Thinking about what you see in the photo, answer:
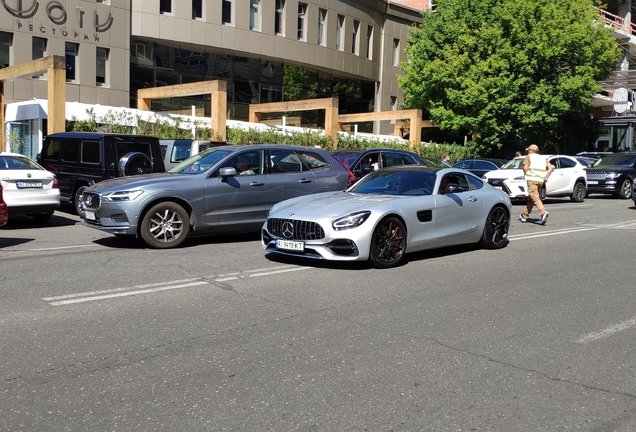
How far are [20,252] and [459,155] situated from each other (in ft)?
101

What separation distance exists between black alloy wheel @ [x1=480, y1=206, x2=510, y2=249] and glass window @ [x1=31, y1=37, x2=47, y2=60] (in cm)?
→ 2577

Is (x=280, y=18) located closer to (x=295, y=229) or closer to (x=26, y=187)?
(x=26, y=187)

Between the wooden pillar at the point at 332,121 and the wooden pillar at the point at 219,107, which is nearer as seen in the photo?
the wooden pillar at the point at 219,107

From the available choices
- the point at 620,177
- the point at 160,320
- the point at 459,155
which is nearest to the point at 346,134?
the point at 459,155

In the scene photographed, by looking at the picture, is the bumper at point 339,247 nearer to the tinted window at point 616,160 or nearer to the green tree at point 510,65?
the tinted window at point 616,160

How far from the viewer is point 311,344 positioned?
5.65 metres

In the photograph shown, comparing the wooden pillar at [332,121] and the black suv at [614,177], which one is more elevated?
the wooden pillar at [332,121]

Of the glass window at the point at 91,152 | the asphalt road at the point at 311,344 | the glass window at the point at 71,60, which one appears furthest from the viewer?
the glass window at the point at 71,60

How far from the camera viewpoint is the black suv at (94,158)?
49.0 feet

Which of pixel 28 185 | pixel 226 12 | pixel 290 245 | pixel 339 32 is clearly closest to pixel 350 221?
pixel 290 245

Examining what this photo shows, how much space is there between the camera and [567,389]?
4.75 metres

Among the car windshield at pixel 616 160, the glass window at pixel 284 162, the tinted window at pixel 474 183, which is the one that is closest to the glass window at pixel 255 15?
the car windshield at pixel 616 160

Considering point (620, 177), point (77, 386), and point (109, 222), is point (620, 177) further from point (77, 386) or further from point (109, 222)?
point (77, 386)

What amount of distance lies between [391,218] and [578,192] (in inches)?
653
